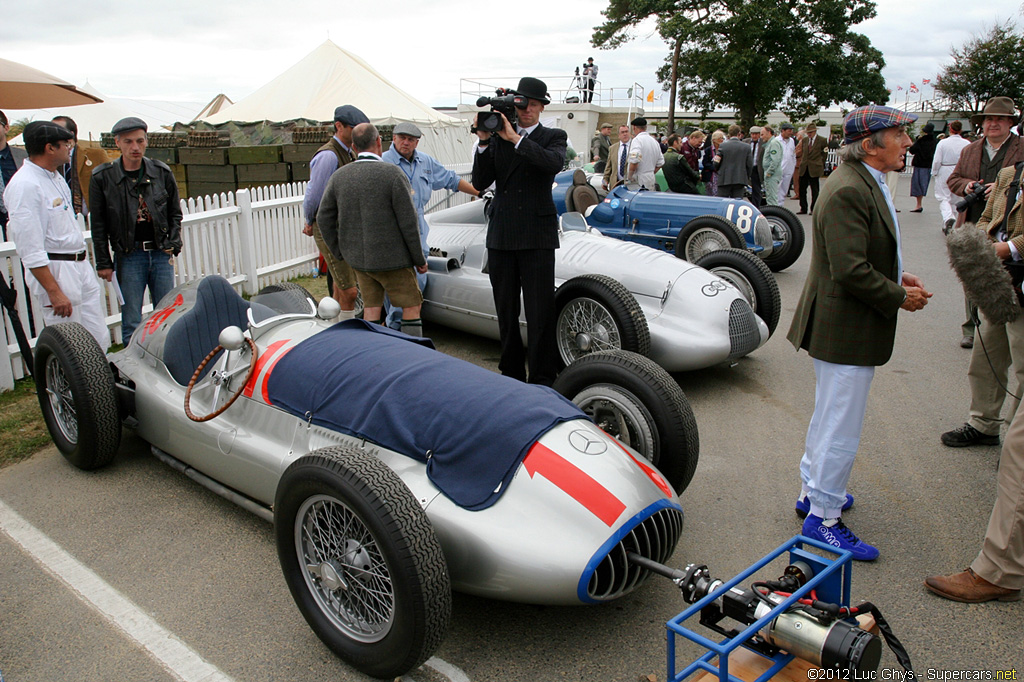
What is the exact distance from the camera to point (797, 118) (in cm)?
3891

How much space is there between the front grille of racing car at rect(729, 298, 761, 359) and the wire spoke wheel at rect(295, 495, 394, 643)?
3.59 meters

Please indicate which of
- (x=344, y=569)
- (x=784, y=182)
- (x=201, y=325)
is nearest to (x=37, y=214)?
(x=201, y=325)

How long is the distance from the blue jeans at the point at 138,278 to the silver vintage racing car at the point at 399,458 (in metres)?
1.52

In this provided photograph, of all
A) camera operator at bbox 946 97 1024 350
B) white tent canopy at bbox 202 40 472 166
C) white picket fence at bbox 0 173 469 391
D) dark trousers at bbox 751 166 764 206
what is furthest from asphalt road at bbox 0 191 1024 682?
white tent canopy at bbox 202 40 472 166

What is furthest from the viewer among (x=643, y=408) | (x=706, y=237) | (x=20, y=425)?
(x=706, y=237)

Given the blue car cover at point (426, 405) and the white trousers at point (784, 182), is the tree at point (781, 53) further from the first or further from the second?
the blue car cover at point (426, 405)

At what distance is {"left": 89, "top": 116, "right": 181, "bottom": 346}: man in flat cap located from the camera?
17.1 ft

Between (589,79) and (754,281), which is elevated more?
(589,79)

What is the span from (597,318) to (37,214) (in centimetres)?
374

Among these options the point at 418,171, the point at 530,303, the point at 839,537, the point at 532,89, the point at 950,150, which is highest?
the point at 532,89

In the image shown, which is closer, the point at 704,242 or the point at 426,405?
the point at 426,405

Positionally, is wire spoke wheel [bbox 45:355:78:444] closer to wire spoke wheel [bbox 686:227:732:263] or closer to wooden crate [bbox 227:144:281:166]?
wire spoke wheel [bbox 686:227:732:263]

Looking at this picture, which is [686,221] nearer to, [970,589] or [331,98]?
[970,589]

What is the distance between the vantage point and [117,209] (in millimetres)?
5234
